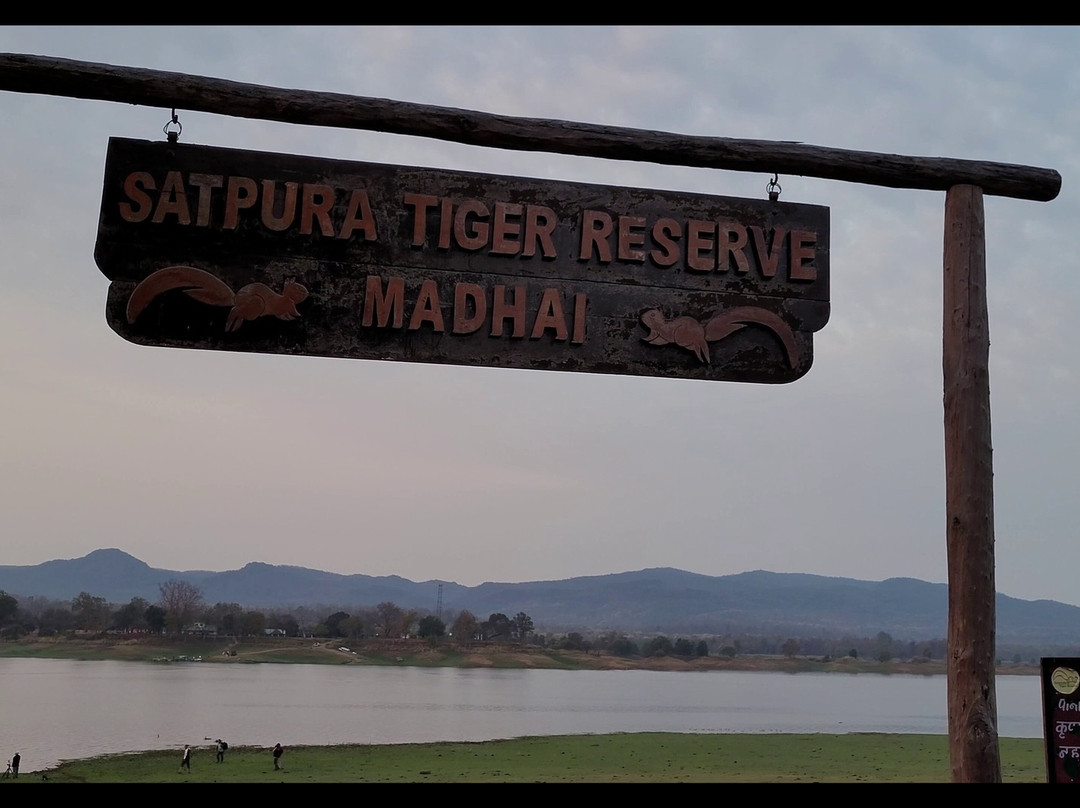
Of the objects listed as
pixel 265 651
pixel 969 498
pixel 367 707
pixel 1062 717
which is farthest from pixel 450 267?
pixel 265 651

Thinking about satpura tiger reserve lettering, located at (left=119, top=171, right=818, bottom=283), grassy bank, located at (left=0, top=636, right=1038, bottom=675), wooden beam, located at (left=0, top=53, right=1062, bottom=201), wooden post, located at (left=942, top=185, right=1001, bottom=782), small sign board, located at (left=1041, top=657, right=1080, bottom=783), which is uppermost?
wooden beam, located at (left=0, top=53, right=1062, bottom=201)

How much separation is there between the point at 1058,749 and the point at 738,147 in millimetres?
3859

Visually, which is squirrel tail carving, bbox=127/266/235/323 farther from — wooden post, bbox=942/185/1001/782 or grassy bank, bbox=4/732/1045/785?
grassy bank, bbox=4/732/1045/785

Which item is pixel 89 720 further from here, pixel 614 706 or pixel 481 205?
pixel 481 205

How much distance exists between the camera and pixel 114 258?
5.50 m

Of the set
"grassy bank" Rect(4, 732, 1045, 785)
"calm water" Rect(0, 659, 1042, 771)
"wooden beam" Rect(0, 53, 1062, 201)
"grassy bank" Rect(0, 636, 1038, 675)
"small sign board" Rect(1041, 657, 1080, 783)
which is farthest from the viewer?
"grassy bank" Rect(0, 636, 1038, 675)

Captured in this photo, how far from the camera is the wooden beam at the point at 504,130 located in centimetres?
538

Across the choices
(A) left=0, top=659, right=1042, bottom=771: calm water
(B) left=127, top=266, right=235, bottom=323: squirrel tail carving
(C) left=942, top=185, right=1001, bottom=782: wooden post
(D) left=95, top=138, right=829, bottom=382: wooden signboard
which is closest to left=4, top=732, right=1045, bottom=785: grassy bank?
(A) left=0, top=659, right=1042, bottom=771: calm water

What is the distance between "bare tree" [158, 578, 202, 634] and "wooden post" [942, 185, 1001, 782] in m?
158

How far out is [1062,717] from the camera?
5.95 meters

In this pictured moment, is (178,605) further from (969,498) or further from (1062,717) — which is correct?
(969,498)

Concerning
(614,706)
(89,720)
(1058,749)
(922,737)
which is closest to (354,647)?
(614,706)

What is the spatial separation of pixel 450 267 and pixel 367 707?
74.9m

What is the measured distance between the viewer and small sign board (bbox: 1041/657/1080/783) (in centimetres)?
589
